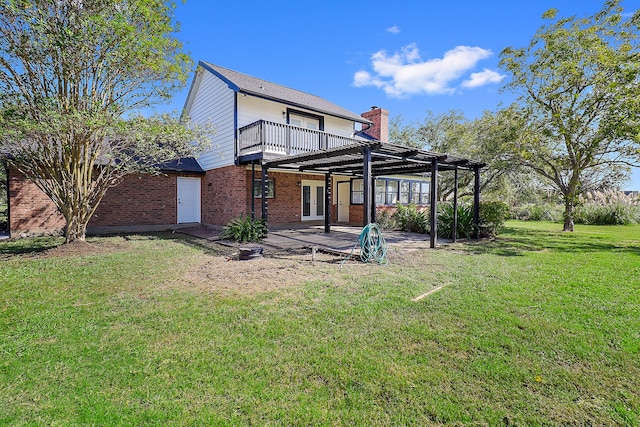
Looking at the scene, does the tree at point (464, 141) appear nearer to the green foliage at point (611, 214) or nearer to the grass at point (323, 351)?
the green foliage at point (611, 214)

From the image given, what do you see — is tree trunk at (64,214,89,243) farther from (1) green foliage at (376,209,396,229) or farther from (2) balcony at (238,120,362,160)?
(1) green foliage at (376,209,396,229)

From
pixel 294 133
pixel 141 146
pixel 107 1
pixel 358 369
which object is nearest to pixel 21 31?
pixel 107 1

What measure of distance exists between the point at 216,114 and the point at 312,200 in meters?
6.19

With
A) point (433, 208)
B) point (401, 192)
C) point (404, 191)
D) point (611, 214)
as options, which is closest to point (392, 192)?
point (401, 192)

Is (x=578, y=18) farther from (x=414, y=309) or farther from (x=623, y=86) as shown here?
(x=414, y=309)

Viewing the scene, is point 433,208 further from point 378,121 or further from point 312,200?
point 378,121

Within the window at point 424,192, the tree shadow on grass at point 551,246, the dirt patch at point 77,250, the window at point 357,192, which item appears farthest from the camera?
the window at point 424,192

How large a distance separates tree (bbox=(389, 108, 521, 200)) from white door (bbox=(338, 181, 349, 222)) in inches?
292

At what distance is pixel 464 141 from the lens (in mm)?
21219

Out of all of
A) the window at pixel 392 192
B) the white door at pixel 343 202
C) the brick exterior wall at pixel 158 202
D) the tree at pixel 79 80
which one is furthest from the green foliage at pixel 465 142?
the tree at pixel 79 80

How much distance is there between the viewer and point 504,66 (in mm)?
13375

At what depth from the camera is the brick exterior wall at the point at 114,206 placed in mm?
10758

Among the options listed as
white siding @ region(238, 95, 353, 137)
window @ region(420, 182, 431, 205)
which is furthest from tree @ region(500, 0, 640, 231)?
white siding @ region(238, 95, 353, 137)

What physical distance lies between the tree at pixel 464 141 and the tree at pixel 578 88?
1.75m
